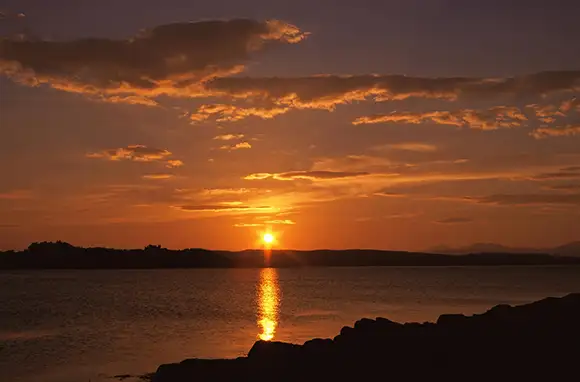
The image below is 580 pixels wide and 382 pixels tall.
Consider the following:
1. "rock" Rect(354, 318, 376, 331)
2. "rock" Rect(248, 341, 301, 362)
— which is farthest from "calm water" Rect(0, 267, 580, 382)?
"rock" Rect(354, 318, 376, 331)

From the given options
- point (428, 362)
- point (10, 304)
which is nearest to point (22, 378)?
point (428, 362)

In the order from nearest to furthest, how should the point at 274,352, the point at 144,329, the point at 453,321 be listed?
the point at 274,352
the point at 453,321
the point at 144,329

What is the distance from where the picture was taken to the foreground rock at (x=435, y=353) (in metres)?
27.5

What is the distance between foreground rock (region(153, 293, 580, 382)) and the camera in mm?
27531

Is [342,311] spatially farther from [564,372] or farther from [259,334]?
[564,372]

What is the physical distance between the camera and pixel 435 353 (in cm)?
2956

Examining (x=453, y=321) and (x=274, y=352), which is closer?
(x=274, y=352)

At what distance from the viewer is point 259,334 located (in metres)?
63.4

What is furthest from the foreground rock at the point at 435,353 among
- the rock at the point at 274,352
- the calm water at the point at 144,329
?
the calm water at the point at 144,329

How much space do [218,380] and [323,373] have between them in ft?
17.6

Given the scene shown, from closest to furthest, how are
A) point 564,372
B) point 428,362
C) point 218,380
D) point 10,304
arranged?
point 564,372 < point 428,362 < point 218,380 < point 10,304

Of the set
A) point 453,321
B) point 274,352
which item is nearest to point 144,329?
point 274,352

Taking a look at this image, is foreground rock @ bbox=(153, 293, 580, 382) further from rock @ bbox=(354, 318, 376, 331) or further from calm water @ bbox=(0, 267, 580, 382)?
calm water @ bbox=(0, 267, 580, 382)

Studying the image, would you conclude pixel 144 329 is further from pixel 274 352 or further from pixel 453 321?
pixel 453 321
